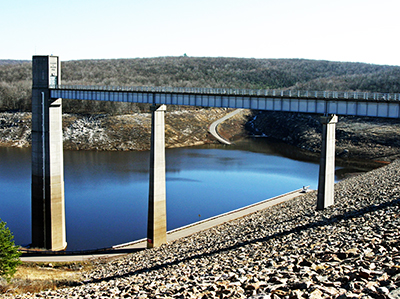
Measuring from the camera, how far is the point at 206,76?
128000 mm

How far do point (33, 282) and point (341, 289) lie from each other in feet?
43.0

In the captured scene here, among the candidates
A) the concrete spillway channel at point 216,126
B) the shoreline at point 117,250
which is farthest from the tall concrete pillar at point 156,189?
the concrete spillway channel at point 216,126

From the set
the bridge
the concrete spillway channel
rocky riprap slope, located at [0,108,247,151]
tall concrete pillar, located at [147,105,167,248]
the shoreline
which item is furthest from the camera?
the concrete spillway channel

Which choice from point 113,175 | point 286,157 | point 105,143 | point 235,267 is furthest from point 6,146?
point 235,267

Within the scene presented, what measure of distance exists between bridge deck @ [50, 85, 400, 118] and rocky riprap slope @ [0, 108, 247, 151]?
42556 millimetres

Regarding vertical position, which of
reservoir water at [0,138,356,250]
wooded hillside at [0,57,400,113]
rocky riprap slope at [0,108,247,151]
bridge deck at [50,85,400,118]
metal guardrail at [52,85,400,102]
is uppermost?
wooded hillside at [0,57,400,113]

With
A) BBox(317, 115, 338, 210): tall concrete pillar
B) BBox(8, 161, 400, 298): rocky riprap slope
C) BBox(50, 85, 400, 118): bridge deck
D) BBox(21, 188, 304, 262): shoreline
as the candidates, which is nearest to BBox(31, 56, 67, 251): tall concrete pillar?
BBox(50, 85, 400, 118): bridge deck

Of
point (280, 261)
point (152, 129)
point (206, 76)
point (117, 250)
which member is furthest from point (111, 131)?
point (280, 261)

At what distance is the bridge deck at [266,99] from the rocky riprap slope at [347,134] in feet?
145

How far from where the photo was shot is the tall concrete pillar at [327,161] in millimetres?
22938

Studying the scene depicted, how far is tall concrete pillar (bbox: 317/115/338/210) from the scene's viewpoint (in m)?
22.9

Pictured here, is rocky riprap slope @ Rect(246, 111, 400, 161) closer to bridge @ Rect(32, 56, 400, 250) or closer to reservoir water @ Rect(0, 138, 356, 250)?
reservoir water @ Rect(0, 138, 356, 250)

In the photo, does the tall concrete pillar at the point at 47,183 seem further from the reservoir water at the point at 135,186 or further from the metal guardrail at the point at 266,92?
the metal guardrail at the point at 266,92

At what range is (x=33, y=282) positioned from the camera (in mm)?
17953
